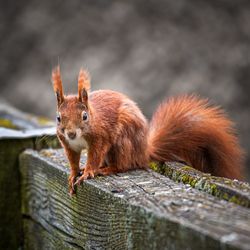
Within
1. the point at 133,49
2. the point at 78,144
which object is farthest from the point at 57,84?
the point at 133,49

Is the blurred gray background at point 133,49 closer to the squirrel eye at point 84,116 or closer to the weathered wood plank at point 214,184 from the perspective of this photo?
the squirrel eye at point 84,116

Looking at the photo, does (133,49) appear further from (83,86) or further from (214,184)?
(214,184)

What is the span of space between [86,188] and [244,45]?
13.8 feet

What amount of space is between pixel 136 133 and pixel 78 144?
22 cm

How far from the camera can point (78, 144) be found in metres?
2.54

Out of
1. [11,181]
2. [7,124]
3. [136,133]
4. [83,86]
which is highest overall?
[83,86]

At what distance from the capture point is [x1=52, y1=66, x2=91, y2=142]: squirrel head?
246cm

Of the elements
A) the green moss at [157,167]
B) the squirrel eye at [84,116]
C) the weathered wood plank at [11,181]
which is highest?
the squirrel eye at [84,116]

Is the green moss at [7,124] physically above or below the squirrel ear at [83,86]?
below

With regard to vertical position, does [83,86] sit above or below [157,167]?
above

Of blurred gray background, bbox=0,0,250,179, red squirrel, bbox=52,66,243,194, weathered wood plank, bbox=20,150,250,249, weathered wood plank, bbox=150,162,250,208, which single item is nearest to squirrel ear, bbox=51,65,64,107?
red squirrel, bbox=52,66,243,194

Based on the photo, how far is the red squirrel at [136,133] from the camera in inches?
98.3

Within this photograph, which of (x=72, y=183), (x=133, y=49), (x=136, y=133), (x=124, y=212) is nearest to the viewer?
(x=124, y=212)

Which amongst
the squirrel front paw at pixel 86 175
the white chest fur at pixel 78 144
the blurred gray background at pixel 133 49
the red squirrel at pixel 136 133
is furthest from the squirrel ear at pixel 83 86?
the blurred gray background at pixel 133 49
